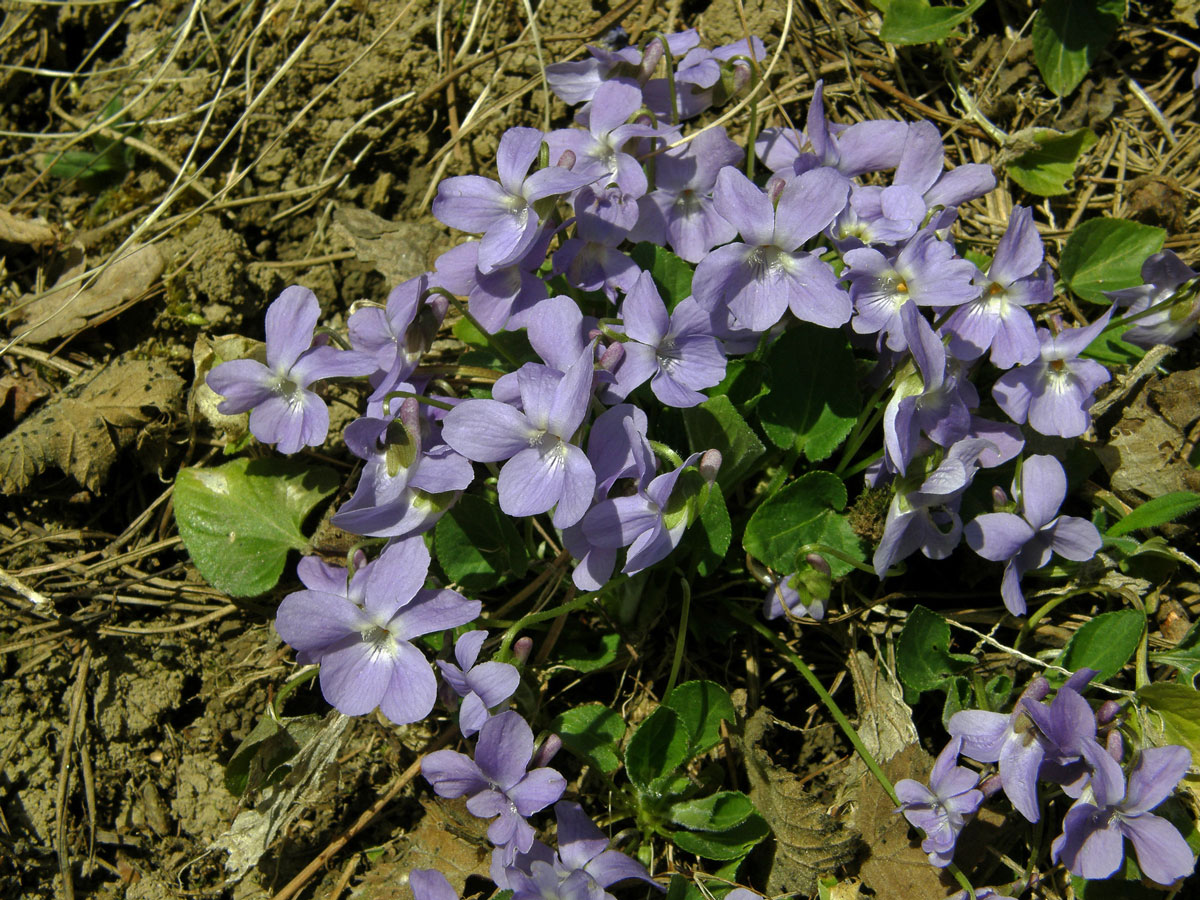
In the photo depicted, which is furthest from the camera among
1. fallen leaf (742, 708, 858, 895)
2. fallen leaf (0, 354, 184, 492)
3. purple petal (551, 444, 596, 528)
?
fallen leaf (0, 354, 184, 492)

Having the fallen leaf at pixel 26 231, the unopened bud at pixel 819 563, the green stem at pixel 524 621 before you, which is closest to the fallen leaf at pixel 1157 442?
the unopened bud at pixel 819 563

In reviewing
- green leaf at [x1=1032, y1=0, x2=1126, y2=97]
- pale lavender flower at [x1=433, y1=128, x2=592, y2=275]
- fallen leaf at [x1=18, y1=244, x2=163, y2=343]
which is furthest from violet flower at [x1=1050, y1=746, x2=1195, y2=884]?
fallen leaf at [x1=18, y1=244, x2=163, y2=343]

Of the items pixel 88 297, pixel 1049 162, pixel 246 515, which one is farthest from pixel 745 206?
pixel 88 297

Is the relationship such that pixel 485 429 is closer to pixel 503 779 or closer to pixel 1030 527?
pixel 503 779

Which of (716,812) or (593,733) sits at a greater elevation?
(593,733)

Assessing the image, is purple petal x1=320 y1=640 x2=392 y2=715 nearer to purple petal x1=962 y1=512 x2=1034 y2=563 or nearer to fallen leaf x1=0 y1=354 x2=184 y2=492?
fallen leaf x1=0 y1=354 x2=184 y2=492

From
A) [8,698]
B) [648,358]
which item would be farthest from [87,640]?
[648,358]
